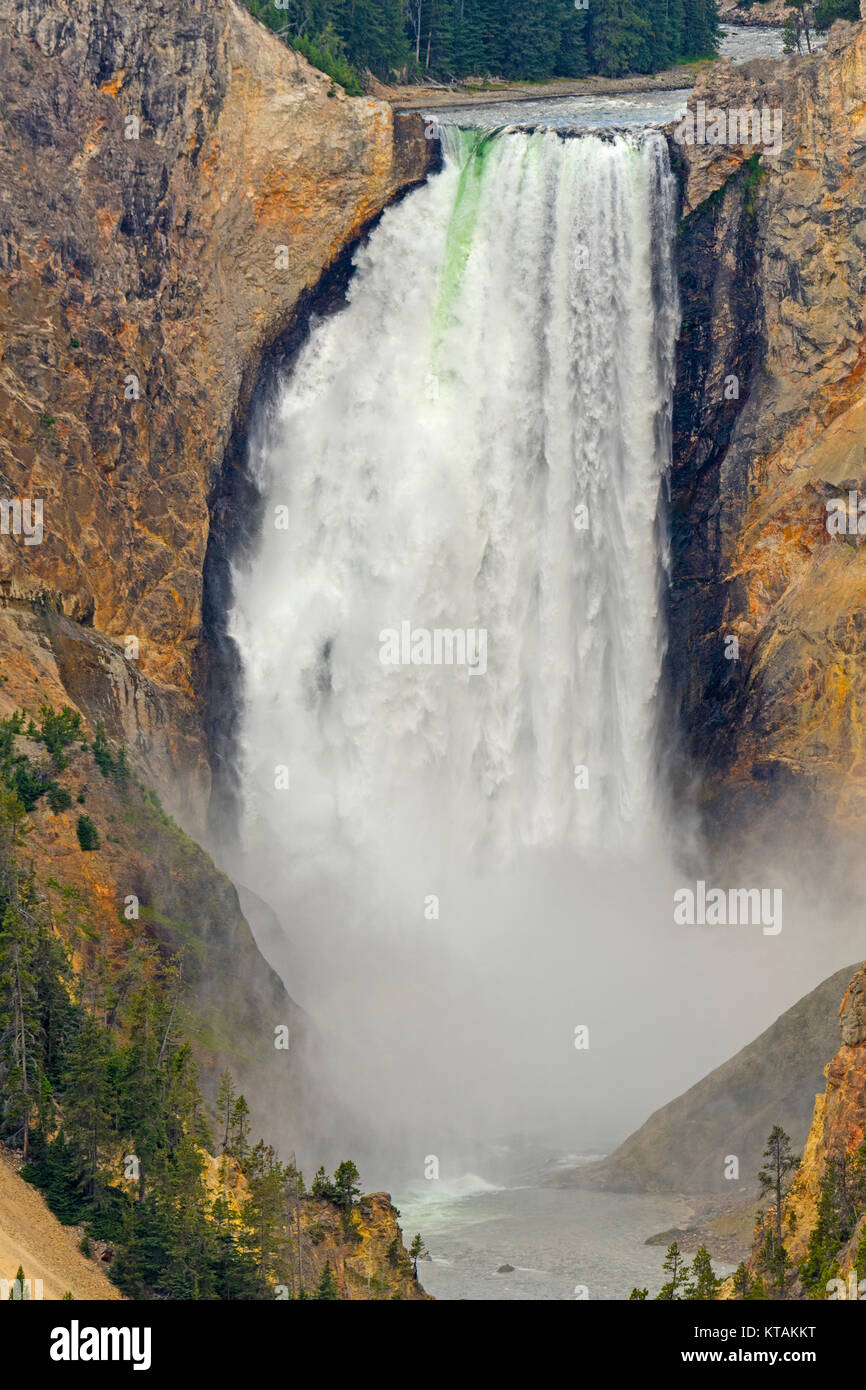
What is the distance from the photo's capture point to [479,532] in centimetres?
9488

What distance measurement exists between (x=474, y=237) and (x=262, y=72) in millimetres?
11699

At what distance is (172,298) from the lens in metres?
87.4

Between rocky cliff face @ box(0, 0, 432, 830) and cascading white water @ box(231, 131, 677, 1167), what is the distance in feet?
12.5

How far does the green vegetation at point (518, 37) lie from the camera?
10250cm

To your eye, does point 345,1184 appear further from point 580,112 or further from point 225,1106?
point 580,112

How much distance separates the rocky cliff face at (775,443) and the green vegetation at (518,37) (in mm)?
17788

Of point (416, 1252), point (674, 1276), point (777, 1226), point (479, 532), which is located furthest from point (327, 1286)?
point (479, 532)

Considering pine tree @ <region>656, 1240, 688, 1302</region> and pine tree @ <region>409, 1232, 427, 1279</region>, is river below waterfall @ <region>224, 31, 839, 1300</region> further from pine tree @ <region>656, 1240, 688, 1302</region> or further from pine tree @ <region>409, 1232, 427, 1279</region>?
pine tree @ <region>656, 1240, 688, 1302</region>

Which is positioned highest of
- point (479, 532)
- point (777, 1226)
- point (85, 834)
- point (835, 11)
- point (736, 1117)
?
Answer: point (835, 11)

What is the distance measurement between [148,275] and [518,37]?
31.9m

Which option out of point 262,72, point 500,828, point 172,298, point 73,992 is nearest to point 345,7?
point 262,72

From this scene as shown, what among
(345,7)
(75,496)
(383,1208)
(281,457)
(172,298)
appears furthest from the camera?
(345,7)

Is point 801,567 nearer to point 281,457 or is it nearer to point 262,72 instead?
point 281,457

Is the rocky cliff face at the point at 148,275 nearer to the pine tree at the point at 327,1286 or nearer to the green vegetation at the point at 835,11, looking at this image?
the green vegetation at the point at 835,11
